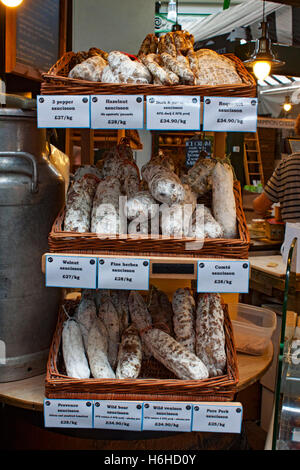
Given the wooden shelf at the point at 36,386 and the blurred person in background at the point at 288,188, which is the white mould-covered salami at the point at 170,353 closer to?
the wooden shelf at the point at 36,386

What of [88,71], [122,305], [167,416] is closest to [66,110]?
[88,71]

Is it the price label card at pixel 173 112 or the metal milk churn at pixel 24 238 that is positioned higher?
the price label card at pixel 173 112

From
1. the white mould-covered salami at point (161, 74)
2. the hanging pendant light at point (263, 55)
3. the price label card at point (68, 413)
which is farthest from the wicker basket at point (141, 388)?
the hanging pendant light at point (263, 55)

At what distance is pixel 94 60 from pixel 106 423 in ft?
3.29

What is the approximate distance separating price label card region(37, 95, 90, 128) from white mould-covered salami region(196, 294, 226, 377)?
644 mm

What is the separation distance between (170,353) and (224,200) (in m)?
0.47

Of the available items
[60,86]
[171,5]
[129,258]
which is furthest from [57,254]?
[171,5]

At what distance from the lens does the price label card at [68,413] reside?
3.93ft

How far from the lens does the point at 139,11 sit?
3.94 m

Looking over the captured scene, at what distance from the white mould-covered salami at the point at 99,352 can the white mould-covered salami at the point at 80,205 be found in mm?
306

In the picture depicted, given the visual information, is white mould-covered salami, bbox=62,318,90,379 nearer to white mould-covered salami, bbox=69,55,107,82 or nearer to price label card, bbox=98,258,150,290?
price label card, bbox=98,258,150,290

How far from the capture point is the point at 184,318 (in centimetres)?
136

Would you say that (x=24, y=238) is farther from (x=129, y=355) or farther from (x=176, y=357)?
(x=176, y=357)

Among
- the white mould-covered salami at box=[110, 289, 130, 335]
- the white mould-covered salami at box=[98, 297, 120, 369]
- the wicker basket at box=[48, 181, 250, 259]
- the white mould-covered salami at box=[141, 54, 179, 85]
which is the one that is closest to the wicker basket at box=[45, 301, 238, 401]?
the white mould-covered salami at box=[98, 297, 120, 369]
